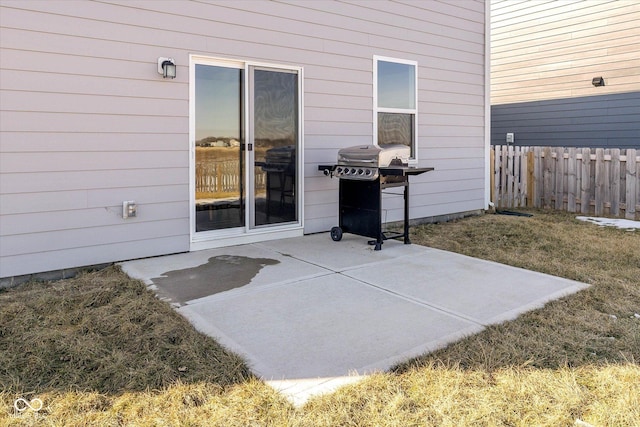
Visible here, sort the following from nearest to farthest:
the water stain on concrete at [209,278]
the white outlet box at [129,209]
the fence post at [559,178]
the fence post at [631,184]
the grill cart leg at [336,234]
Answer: the water stain on concrete at [209,278] → the white outlet box at [129,209] → the grill cart leg at [336,234] → the fence post at [631,184] → the fence post at [559,178]

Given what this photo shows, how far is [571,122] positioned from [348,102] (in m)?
6.13

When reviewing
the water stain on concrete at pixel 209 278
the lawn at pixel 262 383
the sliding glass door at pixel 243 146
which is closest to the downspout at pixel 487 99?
the sliding glass door at pixel 243 146

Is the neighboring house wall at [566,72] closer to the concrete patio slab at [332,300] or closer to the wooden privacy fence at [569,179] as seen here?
the wooden privacy fence at [569,179]

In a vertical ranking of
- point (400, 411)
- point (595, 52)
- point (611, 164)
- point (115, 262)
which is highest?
point (595, 52)

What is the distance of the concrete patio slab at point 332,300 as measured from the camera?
267 cm

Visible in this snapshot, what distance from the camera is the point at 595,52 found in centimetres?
947

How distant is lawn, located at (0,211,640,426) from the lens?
6.88 ft

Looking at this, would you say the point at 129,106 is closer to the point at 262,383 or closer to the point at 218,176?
the point at 218,176

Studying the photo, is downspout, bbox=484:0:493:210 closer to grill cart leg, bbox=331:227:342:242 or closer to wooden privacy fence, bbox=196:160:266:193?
grill cart leg, bbox=331:227:342:242

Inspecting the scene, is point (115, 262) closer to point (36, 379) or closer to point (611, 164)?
point (36, 379)

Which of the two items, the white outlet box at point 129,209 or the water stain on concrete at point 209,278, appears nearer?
the water stain on concrete at point 209,278

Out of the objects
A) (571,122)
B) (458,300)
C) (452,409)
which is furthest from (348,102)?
(571,122)

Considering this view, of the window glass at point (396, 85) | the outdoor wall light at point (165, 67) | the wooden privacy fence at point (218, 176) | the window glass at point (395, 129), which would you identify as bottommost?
the wooden privacy fence at point (218, 176)

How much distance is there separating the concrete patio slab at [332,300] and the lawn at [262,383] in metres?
0.14
